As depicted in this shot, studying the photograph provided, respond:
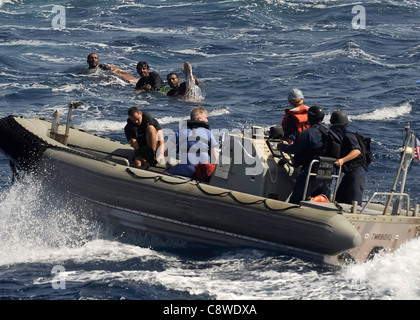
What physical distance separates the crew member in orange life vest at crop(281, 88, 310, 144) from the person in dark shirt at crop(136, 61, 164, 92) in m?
9.95

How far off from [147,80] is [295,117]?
10305 millimetres

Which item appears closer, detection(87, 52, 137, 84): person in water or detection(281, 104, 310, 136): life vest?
detection(281, 104, 310, 136): life vest

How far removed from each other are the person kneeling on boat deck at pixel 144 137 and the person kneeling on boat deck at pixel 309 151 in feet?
7.64

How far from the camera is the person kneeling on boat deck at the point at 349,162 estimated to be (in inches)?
420

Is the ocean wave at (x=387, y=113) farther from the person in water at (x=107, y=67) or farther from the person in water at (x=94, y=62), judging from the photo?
the person in water at (x=94, y=62)

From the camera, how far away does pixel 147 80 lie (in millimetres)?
21047

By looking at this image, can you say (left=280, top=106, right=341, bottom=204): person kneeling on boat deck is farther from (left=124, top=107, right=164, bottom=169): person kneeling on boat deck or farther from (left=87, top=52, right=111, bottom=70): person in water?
(left=87, top=52, right=111, bottom=70): person in water

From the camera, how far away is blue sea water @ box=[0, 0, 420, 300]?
998 centimetres

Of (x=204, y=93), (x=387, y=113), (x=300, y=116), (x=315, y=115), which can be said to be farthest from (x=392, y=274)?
(x=204, y=93)

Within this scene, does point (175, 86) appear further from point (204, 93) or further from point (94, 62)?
point (94, 62)

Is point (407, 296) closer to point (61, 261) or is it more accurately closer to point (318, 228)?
point (318, 228)

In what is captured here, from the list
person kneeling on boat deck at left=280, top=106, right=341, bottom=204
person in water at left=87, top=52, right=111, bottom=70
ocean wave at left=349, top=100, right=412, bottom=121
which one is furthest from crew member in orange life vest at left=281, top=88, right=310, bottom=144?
person in water at left=87, top=52, right=111, bottom=70

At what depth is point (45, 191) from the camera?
39.1 feet

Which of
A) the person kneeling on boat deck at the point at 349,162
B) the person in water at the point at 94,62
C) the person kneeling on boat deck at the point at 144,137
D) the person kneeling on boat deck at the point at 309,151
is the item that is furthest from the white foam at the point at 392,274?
the person in water at the point at 94,62
